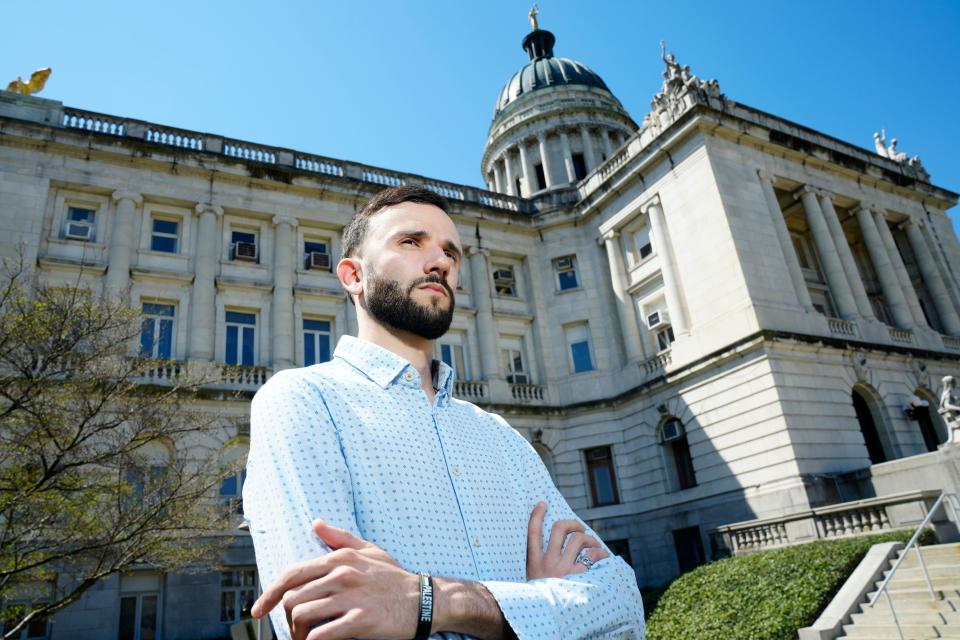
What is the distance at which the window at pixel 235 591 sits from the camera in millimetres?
18219

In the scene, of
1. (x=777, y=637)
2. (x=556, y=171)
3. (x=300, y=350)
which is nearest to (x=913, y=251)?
(x=556, y=171)

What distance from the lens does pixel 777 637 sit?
1112 centimetres

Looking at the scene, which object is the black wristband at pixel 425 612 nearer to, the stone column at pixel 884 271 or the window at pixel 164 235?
the window at pixel 164 235

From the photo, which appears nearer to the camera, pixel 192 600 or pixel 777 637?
pixel 777 637

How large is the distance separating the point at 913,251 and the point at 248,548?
2974 centimetres

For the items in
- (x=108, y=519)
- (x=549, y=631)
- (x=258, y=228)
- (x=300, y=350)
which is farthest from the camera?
(x=258, y=228)

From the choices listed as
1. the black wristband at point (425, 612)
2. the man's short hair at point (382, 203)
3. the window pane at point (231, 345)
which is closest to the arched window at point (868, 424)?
the window pane at point (231, 345)

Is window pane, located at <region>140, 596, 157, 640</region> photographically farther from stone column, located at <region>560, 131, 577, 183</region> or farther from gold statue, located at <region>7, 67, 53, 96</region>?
stone column, located at <region>560, 131, 577, 183</region>

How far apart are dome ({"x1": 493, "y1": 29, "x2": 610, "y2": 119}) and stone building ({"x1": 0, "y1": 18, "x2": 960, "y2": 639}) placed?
18.9 m

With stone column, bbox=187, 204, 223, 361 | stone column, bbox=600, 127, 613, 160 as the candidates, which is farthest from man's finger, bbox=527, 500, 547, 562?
stone column, bbox=600, 127, 613, 160

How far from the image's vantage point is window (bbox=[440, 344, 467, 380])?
2597cm

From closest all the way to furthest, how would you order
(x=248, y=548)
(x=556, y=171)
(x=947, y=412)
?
(x=947, y=412), (x=248, y=548), (x=556, y=171)

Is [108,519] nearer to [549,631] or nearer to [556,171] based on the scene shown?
[549,631]

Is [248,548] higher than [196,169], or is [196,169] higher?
[196,169]
